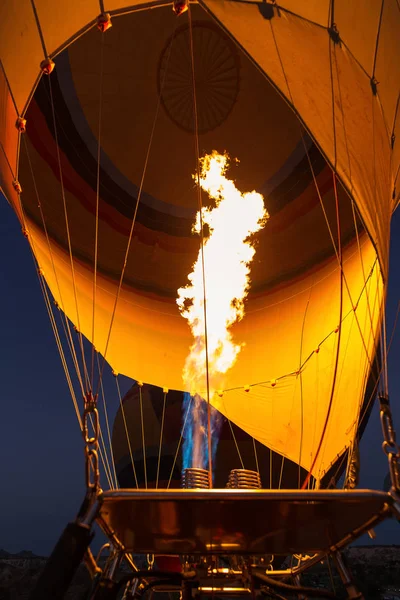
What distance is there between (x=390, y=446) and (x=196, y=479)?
1.57 meters

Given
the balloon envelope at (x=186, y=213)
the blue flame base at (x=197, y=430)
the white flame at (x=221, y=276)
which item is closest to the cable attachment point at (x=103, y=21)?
the balloon envelope at (x=186, y=213)

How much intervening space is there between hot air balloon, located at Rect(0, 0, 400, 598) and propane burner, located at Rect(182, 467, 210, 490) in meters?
0.01

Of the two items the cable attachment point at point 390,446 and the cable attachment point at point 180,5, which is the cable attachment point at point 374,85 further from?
the cable attachment point at point 390,446

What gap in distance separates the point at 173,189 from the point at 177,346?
1806 millimetres

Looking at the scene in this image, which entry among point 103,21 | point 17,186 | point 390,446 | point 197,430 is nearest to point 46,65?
point 103,21

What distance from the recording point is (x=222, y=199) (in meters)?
7.05

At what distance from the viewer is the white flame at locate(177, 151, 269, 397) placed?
7051 millimetres

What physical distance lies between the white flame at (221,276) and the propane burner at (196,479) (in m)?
3.14

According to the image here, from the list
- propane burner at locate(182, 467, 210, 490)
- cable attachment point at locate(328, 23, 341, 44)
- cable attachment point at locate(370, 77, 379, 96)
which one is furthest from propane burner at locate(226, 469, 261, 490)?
cable attachment point at locate(328, 23, 341, 44)

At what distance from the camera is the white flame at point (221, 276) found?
7051mm

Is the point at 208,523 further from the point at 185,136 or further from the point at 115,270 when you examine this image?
the point at 185,136

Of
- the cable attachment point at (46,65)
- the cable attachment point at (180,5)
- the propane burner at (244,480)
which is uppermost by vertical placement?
the cable attachment point at (180,5)

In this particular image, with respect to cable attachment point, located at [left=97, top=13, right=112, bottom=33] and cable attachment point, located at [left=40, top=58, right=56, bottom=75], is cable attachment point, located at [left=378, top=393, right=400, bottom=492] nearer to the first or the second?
cable attachment point, located at [left=97, top=13, right=112, bottom=33]

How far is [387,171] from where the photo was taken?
479 cm
